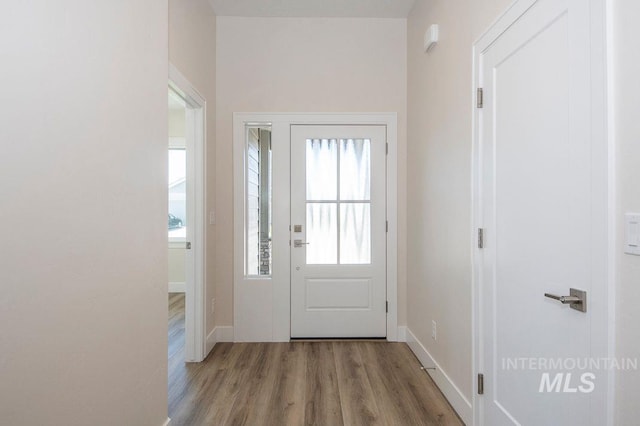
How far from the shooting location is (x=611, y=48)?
99cm

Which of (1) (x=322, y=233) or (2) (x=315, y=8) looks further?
(1) (x=322, y=233)

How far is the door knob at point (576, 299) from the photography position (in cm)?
109

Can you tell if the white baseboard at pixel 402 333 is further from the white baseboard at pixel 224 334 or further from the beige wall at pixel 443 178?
the white baseboard at pixel 224 334

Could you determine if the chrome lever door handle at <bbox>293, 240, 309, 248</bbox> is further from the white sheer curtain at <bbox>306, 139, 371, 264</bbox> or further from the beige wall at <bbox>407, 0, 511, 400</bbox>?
the beige wall at <bbox>407, 0, 511, 400</bbox>

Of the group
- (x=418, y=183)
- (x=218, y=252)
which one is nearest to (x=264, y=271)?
(x=218, y=252)

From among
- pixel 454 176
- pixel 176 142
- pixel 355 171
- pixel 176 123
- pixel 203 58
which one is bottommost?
pixel 454 176

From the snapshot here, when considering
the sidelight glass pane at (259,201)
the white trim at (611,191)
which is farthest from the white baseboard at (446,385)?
the sidelight glass pane at (259,201)

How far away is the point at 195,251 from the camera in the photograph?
2.66 meters

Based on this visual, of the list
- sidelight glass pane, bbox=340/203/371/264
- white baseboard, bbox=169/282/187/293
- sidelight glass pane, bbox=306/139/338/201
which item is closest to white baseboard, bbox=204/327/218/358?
sidelight glass pane, bbox=340/203/371/264

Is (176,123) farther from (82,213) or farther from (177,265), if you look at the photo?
(82,213)

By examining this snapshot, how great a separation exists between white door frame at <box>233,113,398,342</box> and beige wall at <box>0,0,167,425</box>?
1357 millimetres

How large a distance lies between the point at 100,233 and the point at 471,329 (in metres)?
1.93

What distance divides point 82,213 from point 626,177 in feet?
5.94

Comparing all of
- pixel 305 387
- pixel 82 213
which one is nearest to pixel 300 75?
pixel 82 213
